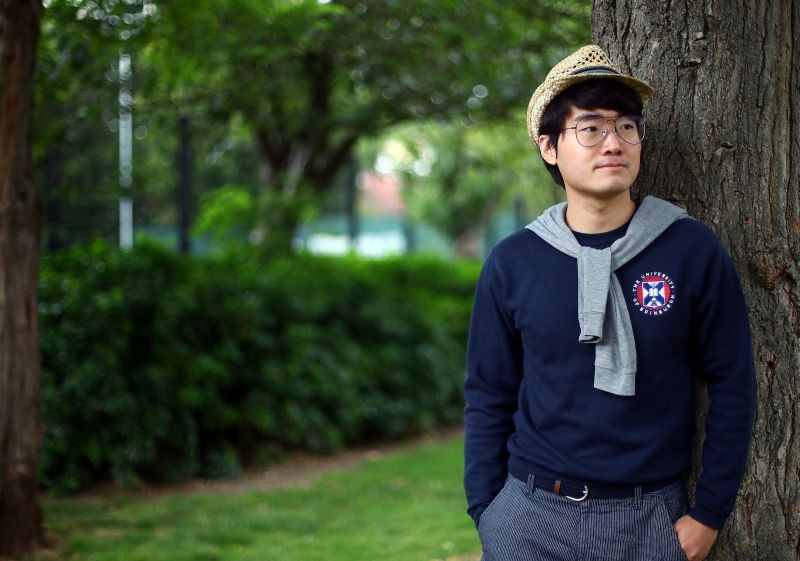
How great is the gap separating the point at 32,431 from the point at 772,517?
4.11m

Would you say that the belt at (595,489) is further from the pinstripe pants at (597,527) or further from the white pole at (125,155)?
the white pole at (125,155)

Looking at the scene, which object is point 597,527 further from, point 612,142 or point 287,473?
point 287,473

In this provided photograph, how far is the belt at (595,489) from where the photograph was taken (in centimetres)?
254

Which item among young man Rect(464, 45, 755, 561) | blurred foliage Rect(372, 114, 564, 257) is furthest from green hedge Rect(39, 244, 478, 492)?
blurred foliage Rect(372, 114, 564, 257)

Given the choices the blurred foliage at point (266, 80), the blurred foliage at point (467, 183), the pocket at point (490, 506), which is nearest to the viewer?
the pocket at point (490, 506)

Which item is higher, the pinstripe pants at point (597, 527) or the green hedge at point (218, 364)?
the pinstripe pants at point (597, 527)

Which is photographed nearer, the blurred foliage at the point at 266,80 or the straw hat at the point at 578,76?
the straw hat at the point at 578,76

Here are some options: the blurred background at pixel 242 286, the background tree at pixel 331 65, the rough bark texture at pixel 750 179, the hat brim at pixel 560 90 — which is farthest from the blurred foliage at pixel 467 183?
the hat brim at pixel 560 90

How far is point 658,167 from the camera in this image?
302cm

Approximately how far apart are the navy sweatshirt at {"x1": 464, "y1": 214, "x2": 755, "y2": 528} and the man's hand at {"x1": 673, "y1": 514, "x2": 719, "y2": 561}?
21 mm

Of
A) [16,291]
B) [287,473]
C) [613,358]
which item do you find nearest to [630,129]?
[613,358]

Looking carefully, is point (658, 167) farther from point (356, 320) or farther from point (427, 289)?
point (427, 289)

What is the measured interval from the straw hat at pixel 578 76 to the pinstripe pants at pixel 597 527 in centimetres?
99

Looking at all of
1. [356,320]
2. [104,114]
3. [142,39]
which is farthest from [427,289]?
[142,39]
